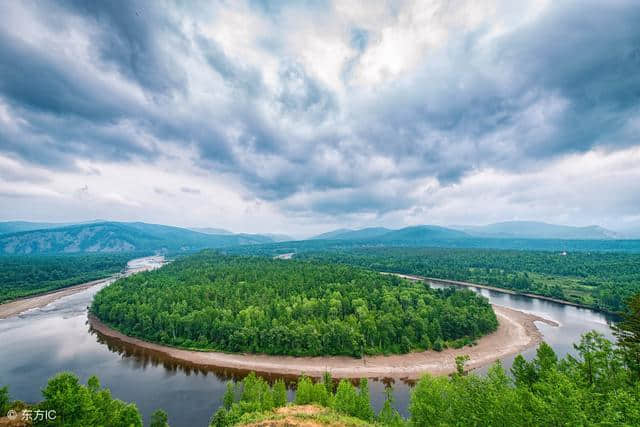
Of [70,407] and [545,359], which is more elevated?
[545,359]

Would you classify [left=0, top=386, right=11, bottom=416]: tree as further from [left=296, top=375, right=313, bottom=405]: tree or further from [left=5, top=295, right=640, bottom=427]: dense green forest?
[left=296, top=375, right=313, bottom=405]: tree

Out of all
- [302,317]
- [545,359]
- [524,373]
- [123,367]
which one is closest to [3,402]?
[123,367]

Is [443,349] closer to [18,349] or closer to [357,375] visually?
[357,375]

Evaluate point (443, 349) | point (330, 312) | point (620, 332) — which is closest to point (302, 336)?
point (330, 312)

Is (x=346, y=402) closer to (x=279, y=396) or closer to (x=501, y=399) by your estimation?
(x=279, y=396)

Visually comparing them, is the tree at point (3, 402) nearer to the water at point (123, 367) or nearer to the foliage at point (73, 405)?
the foliage at point (73, 405)

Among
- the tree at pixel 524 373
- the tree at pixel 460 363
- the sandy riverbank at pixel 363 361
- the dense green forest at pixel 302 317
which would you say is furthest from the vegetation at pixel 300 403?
the dense green forest at pixel 302 317
